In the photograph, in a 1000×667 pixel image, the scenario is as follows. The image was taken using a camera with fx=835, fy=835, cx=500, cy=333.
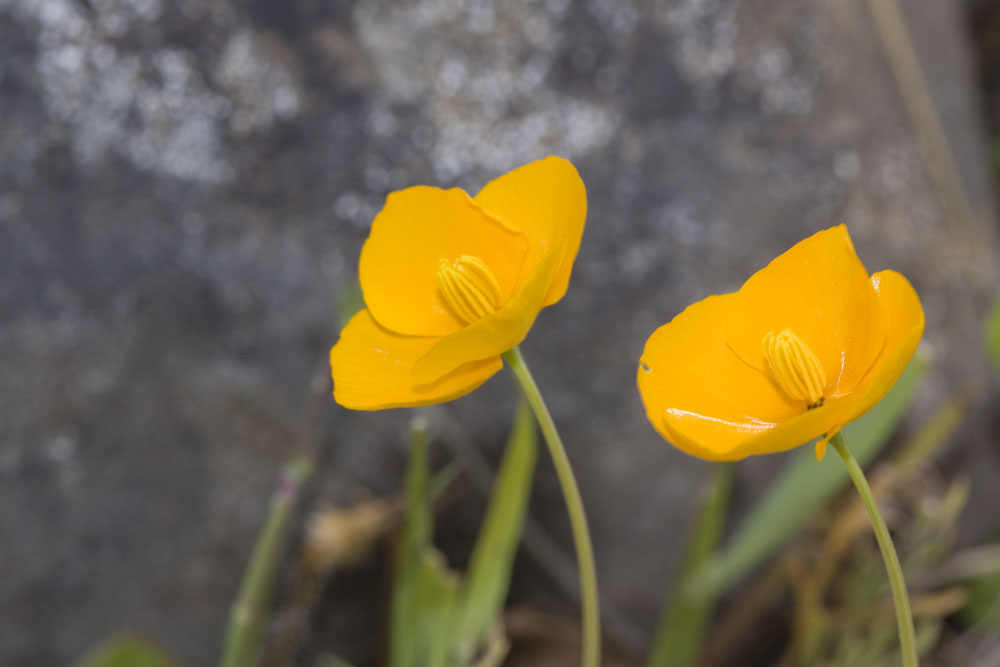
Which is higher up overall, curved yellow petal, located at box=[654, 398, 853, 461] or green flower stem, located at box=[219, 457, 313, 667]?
curved yellow petal, located at box=[654, 398, 853, 461]

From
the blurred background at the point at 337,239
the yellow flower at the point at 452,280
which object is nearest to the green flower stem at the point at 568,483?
the yellow flower at the point at 452,280

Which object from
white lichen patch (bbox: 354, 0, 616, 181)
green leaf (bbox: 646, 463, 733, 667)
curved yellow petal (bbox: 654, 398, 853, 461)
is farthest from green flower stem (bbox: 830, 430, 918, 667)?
white lichen patch (bbox: 354, 0, 616, 181)

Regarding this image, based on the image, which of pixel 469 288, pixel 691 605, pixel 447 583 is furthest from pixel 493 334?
pixel 691 605

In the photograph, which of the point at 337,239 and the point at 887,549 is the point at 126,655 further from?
the point at 887,549

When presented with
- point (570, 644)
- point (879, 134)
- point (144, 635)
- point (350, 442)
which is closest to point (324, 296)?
point (350, 442)

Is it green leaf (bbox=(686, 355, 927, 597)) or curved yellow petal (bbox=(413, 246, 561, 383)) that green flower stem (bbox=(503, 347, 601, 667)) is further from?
green leaf (bbox=(686, 355, 927, 597))
